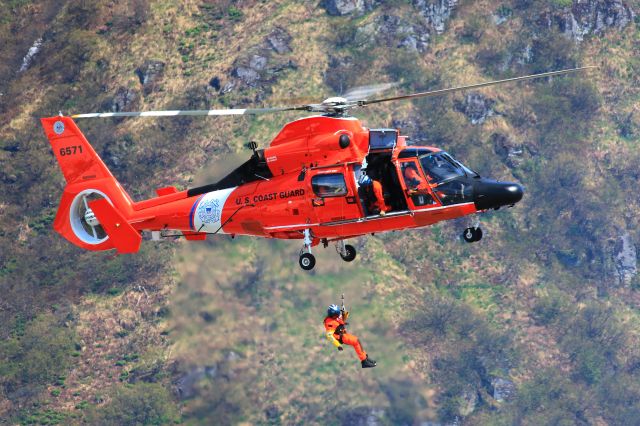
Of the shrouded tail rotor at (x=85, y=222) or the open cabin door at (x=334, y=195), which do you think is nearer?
the open cabin door at (x=334, y=195)

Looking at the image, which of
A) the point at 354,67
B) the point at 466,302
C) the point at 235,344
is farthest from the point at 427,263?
the point at 235,344

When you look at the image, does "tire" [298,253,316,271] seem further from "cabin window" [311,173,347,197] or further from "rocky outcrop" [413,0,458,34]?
"rocky outcrop" [413,0,458,34]

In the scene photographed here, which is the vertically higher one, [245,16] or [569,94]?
[245,16]

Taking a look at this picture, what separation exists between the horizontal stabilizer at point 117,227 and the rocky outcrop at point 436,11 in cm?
12635

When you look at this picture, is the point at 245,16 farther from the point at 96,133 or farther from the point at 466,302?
the point at 466,302

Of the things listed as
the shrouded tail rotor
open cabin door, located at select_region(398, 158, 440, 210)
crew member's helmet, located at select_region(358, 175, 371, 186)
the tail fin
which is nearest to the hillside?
the tail fin

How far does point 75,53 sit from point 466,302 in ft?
183

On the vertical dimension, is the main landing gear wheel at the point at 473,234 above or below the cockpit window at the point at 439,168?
below

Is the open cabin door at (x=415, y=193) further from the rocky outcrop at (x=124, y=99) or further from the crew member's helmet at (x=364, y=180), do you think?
the rocky outcrop at (x=124, y=99)

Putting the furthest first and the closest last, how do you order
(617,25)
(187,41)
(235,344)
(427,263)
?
(617,25) < (187,41) < (427,263) < (235,344)

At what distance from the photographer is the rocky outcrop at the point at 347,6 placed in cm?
18812

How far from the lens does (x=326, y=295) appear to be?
14212cm

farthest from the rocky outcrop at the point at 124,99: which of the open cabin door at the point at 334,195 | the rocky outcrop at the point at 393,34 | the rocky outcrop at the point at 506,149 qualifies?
the open cabin door at the point at 334,195

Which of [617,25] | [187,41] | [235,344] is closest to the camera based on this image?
[235,344]
